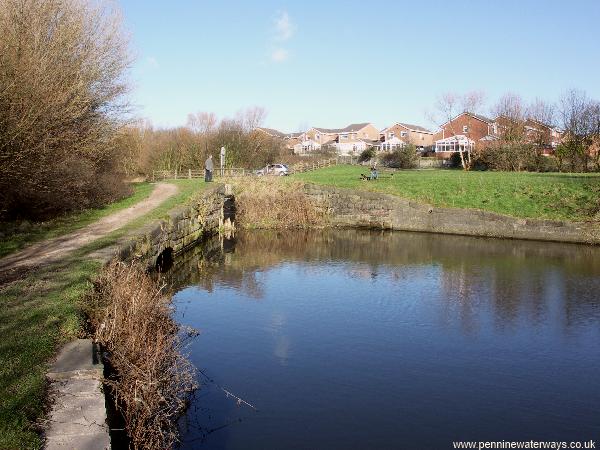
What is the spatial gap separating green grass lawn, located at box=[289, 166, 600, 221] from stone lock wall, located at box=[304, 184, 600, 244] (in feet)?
2.08

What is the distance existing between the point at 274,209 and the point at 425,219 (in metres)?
7.66

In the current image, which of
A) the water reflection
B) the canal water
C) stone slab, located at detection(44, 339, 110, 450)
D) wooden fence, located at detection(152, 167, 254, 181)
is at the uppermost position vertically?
wooden fence, located at detection(152, 167, 254, 181)

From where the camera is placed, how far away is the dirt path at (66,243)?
11.0 meters

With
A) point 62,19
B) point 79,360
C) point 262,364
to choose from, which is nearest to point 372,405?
point 262,364

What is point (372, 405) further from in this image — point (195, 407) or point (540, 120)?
point (540, 120)

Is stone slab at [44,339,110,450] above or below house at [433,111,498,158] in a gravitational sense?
below

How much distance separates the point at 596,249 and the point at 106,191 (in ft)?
63.9

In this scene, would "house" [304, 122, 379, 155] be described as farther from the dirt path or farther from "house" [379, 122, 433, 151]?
the dirt path

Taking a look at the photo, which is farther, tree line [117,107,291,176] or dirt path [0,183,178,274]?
tree line [117,107,291,176]

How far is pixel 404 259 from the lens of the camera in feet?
65.0

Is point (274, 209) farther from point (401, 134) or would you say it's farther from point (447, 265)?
point (401, 134)

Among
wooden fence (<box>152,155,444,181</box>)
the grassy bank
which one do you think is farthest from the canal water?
wooden fence (<box>152,155,444,181</box>)

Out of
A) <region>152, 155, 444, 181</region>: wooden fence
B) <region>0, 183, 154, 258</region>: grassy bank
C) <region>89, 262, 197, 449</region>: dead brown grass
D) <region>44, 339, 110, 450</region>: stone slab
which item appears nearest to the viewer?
<region>44, 339, 110, 450</region>: stone slab

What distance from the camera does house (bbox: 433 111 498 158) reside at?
63031mm
